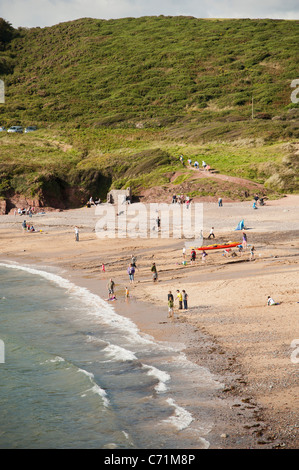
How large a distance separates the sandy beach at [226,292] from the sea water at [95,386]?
2.53ft

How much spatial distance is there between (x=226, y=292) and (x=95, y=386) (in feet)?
34.2

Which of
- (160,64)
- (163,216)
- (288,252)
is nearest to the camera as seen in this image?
(288,252)

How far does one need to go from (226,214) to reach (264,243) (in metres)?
10.4

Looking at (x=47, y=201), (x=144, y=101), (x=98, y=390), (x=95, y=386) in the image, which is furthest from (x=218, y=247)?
(x=144, y=101)

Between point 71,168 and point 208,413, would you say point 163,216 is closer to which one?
point 71,168

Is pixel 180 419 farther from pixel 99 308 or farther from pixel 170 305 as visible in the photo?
pixel 99 308

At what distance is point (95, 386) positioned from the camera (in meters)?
16.2

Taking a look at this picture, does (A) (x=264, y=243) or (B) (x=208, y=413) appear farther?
(A) (x=264, y=243)

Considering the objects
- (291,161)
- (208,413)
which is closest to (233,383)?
(208,413)

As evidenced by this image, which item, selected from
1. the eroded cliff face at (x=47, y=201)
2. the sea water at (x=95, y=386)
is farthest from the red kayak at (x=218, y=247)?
the eroded cliff face at (x=47, y=201)

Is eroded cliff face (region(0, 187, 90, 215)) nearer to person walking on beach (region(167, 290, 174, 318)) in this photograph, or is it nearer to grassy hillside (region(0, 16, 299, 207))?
grassy hillside (region(0, 16, 299, 207))

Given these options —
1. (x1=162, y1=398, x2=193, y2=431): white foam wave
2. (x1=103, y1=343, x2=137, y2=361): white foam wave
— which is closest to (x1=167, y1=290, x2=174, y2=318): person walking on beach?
(x1=103, y1=343, x2=137, y2=361): white foam wave

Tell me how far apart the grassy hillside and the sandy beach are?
12324 mm

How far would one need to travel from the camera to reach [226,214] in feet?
148
